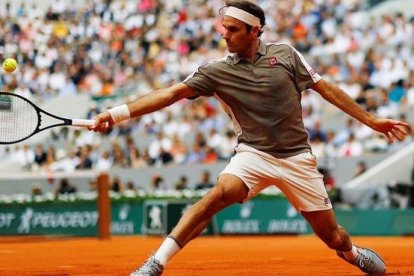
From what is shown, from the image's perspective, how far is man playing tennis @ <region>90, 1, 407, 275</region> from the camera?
8.82 meters

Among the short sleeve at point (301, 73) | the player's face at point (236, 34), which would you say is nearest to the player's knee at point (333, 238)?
the short sleeve at point (301, 73)

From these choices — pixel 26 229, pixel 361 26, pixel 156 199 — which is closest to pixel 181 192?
pixel 156 199

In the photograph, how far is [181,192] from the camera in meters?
24.7

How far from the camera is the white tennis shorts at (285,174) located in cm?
886

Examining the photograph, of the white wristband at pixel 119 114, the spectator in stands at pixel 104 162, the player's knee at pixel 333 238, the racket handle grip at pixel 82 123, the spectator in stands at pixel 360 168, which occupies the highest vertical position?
the spectator in stands at pixel 104 162

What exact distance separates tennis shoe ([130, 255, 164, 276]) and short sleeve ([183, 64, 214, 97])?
1418mm

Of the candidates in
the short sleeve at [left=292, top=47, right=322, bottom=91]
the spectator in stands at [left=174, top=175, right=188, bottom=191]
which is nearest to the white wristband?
the short sleeve at [left=292, top=47, right=322, bottom=91]

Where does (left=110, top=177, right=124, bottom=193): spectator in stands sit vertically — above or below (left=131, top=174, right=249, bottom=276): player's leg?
above

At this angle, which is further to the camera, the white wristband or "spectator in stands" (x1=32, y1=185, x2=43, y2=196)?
"spectator in stands" (x1=32, y1=185, x2=43, y2=196)

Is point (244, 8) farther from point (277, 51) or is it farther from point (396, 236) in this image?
point (396, 236)

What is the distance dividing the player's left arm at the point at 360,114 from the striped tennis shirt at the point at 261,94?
0.98 ft

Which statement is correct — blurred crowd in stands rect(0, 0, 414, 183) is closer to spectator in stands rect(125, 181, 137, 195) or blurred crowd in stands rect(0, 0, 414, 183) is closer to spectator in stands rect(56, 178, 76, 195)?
spectator in stands rect(125, 181, 137, 195)

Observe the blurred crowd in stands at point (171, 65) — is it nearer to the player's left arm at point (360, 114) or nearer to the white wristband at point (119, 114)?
the player's left arm at point (360, 114)

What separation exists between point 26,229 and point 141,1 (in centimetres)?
1272
